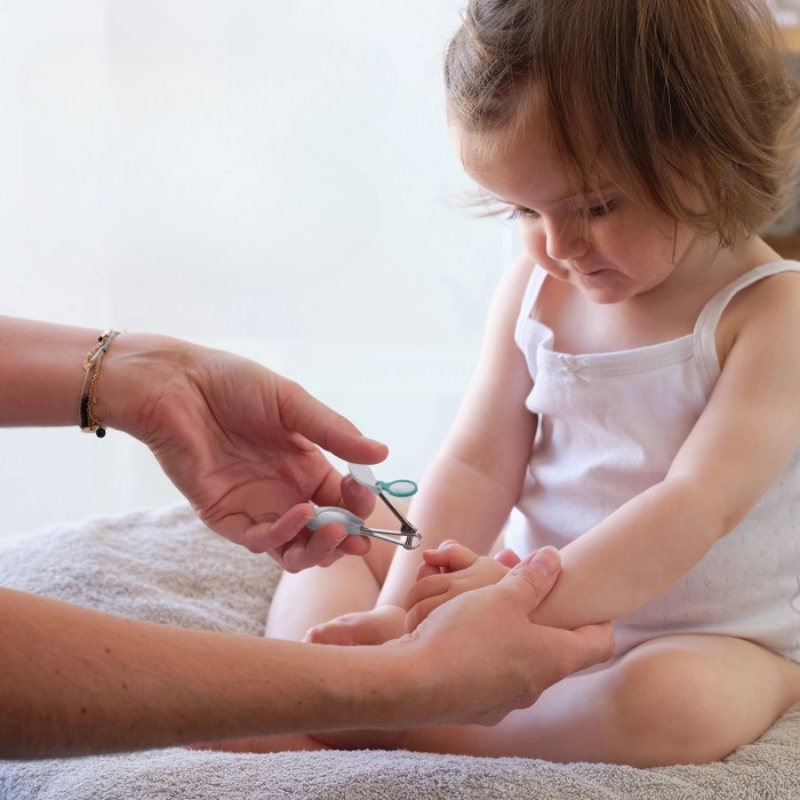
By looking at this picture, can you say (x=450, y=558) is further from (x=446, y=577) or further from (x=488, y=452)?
(x=488, y=452)

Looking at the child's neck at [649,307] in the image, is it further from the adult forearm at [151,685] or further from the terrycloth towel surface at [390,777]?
the adult forearm at [151,685]

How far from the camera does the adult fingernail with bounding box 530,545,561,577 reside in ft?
3.27

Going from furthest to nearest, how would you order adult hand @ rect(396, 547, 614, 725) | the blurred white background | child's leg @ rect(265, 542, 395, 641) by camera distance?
the blurred white background → child's leg @ rect(265, 542, 395, 641) → adult hand @ rect(396, 547, 614, 725)

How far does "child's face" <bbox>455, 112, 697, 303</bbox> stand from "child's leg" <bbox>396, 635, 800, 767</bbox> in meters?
0.37

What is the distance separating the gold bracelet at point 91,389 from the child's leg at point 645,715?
16.7 inches

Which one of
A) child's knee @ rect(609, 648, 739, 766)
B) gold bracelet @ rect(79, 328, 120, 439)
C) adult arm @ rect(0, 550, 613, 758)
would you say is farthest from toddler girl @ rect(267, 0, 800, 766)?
gold bracelet @ rect(79, 328, 120, 439)

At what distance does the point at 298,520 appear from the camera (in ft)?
3.33

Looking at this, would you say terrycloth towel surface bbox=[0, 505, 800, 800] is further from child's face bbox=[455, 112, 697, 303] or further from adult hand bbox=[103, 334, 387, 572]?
child's face bbox=[455, 112, 697, 303]

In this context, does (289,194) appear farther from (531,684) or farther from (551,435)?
(531,684)

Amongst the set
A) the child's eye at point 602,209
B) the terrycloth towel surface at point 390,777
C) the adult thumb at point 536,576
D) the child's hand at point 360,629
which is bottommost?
the terrycloth towel surface at point 390,777

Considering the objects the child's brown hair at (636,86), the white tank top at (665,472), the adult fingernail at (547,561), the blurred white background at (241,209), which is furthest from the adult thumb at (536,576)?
the blurred white background at (241,209)

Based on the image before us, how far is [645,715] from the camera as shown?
0.98m

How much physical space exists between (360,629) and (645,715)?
28cm

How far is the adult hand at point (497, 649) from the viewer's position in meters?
0.85
